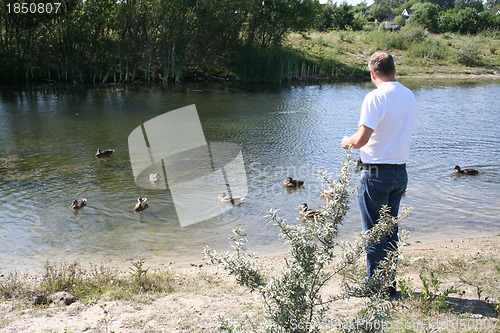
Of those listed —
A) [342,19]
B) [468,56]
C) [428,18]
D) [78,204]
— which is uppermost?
[428,18]

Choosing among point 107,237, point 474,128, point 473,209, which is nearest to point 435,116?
point 474,128

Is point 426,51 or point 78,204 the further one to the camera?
point 426,51

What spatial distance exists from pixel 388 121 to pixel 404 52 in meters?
51.7

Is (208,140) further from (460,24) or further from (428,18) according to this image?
(460,24)

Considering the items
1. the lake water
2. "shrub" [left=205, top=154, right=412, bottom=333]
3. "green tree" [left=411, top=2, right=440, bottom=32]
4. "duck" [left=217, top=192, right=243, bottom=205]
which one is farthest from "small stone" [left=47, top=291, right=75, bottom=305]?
→ "green tree" [left=411, top=2, right=440, bottom=32]

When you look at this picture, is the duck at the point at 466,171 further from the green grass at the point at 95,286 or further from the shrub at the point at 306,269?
the shrub at the point at 306,269

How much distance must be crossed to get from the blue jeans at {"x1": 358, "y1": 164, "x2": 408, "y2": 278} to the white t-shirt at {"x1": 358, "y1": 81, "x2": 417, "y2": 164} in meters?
0.10

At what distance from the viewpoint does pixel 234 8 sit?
133 feet

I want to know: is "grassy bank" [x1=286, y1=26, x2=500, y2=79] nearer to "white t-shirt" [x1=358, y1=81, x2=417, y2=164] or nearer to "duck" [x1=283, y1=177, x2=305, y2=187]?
"duck" [x1=283, y1=177, x2=305, y2=187]

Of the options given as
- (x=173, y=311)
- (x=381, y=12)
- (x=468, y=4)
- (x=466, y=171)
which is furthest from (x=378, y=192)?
(x=468, y=4)

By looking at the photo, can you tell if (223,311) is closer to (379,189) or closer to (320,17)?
(379,189)

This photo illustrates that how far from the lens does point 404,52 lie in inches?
2047

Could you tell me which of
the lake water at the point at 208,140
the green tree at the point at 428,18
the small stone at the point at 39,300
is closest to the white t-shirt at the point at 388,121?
the lake water at the point at 208,140

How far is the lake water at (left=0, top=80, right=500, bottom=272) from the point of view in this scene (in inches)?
334
